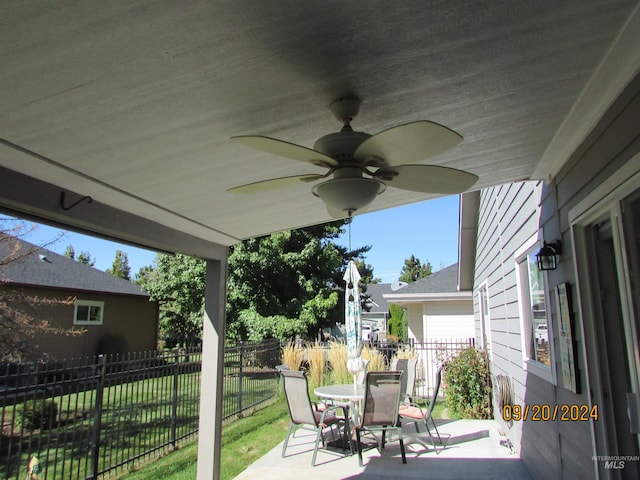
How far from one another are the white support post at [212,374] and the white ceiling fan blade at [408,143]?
2.64 metres

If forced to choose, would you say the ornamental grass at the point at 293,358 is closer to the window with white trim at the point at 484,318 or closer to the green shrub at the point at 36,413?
the window with white trim at the point at 484,318

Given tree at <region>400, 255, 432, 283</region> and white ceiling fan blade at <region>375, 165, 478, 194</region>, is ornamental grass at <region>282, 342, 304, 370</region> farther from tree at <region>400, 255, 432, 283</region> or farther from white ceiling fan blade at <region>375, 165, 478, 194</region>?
tree at <region>400, 255, 432, 283</region>

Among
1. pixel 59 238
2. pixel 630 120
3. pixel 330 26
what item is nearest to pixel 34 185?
pixel 330 26

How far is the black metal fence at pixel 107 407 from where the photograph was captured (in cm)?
411

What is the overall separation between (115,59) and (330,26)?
0.73 metres

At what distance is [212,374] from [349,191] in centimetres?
274

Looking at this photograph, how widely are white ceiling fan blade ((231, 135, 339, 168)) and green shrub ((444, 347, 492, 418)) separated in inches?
226

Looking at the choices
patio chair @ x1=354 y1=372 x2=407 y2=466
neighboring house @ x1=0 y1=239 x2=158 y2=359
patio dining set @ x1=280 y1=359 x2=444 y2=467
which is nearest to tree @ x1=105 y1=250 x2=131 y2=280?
neighboring house @ x1=0 y1=239 x2=158 y2=359

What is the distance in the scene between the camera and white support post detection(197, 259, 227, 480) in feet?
12.2

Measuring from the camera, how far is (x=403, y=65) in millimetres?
1714

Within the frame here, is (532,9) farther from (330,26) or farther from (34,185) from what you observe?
(34,185)

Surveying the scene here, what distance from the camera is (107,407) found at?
15.8 feet
